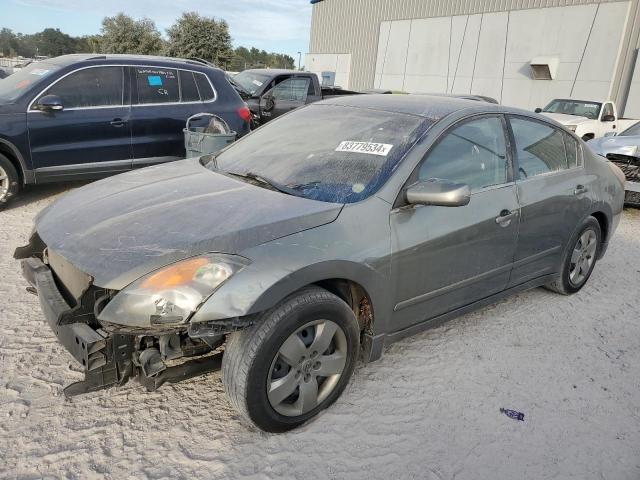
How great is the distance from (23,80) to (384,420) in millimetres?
5790

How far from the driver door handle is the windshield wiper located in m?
2.38

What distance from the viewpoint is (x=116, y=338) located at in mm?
2240

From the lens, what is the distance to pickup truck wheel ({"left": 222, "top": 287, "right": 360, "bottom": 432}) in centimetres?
→ 230

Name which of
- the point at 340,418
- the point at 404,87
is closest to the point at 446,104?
the point at 340,418

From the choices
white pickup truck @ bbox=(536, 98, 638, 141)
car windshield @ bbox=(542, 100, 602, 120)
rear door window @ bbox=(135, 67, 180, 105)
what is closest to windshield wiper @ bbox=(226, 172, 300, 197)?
rear door window @ bbox=(135, 67, 180, 105)

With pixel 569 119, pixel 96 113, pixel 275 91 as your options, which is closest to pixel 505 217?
pixel 96 113

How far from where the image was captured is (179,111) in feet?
22.0

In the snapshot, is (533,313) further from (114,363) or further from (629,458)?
(114,363)

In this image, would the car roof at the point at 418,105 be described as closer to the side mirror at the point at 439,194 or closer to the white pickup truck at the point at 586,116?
the side mirror at the point at 439,194

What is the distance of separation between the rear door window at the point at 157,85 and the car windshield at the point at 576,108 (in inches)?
406

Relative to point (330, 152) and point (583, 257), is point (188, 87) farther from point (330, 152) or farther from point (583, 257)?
point (583, 257)

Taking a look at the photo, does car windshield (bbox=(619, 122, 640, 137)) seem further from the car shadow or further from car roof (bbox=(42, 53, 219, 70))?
the car shadow

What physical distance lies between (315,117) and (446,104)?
0.89 m

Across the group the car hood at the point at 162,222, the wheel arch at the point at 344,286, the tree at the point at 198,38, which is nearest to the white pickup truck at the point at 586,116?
the wheel arch at the point at 344,286
